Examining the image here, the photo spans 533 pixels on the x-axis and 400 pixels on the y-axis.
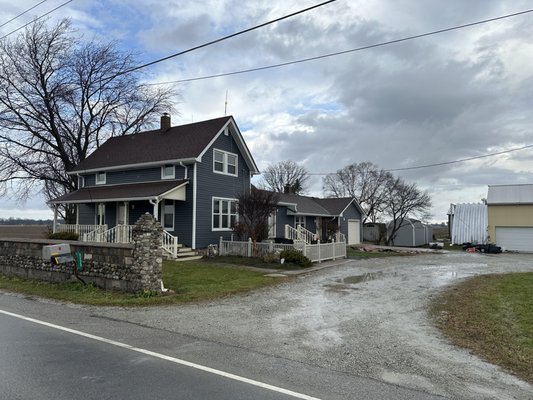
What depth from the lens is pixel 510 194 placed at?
36781 millimetres

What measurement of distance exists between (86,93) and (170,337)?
2906 centimetres

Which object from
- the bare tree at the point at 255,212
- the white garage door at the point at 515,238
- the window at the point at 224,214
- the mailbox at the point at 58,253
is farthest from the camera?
the white garage door at the point at 515,238

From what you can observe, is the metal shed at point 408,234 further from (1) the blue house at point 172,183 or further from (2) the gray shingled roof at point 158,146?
(2) the gray shingled roof at point 158,146

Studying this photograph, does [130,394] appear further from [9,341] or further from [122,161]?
[122,161]

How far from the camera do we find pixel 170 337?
681cm

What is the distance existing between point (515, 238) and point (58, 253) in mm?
36603

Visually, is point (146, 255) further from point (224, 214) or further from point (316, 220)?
point (316, 220)

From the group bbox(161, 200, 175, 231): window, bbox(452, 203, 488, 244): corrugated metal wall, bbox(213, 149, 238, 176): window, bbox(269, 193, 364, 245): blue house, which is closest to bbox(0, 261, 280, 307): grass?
bbox(161, 200, 175, 231): window

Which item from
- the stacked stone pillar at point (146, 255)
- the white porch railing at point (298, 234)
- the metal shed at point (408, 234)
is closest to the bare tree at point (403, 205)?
the metal shed at point (408, 234)

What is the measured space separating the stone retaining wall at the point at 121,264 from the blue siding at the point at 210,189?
27.7ft

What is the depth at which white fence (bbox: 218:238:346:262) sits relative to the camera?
1925 centimetres

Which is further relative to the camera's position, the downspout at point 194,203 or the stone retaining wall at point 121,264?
the downspout at point 194,203

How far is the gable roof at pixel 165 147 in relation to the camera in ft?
71.6

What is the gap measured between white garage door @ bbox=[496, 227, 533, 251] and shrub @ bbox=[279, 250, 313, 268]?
84.4 feet
